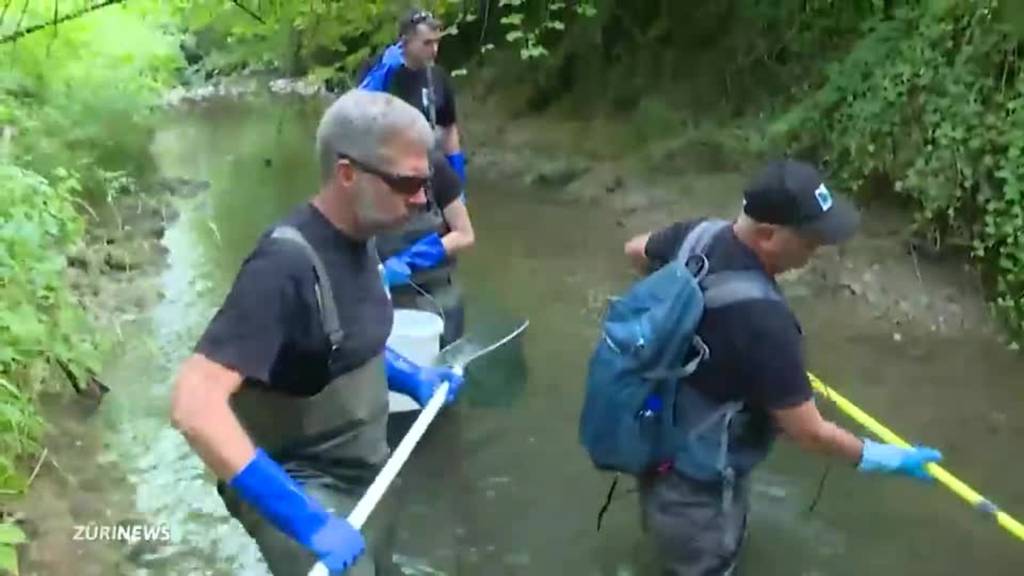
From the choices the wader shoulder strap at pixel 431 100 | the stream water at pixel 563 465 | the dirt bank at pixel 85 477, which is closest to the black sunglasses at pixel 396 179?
the stream water at pixel 563 465

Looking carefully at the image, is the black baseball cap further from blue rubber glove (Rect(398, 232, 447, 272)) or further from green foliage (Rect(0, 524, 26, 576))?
green foliage (Rect(0, 524, 26, 576))

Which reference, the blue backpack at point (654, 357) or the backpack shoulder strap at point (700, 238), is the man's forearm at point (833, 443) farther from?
the backpack shoulder strap at point (700, 238)

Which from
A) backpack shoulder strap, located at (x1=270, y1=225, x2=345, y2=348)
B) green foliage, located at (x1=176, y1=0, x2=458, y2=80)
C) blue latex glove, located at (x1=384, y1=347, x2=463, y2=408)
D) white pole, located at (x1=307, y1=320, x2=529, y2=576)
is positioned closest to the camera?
backpack shoulder strap, located at (x1=270, y1=225, x2=345, y2=348)

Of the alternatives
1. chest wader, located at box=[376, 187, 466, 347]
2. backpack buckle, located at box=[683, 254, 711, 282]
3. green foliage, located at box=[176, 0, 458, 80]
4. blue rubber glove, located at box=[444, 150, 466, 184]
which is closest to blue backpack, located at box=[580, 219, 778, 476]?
backpack buckle, located at box=[683, 254, 711, 282]

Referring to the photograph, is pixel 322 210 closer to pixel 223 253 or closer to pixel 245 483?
pixel 245 483

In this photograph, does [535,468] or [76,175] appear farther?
[76,175]

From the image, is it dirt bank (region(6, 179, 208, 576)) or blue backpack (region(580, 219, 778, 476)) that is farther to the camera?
dirt bank (region(6, 179, 208, 576))

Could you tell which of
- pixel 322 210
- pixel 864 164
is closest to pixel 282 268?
pixel 322 210

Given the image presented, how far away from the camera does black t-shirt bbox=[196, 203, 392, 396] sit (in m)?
2.65

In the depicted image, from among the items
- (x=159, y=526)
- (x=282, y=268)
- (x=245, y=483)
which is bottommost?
(x=159, y=526)

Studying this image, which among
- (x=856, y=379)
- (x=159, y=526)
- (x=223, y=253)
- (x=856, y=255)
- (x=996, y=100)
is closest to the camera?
(x=159, y=526)

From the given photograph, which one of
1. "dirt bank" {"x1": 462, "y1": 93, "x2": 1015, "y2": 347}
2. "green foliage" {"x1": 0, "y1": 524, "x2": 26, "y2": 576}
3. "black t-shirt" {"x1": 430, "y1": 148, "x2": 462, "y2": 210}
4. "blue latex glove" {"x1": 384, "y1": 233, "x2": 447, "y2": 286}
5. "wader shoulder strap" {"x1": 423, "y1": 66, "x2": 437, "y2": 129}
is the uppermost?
"wader shoulder strap" {"x1": 423, "y1": 66, "x2": 437, "y2": 129}

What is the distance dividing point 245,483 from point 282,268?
50 cm

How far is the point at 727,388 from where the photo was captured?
3.48 meters
